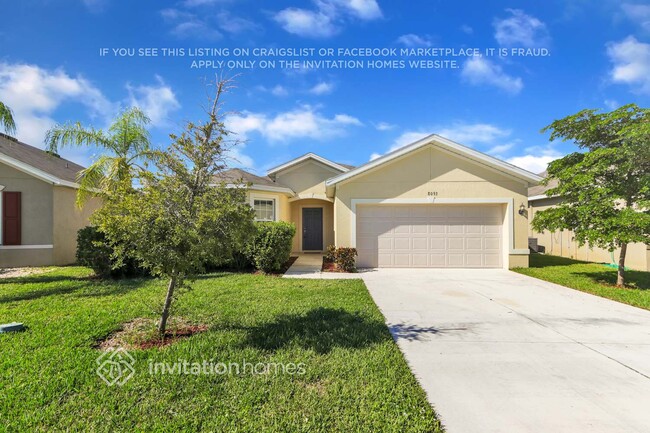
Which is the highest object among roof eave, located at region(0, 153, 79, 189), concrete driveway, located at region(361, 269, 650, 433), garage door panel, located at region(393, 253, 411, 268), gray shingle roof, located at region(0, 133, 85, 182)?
gray shingle roof, located at region(0, 133, 85, 182)

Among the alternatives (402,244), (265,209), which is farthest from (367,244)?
(265,209)

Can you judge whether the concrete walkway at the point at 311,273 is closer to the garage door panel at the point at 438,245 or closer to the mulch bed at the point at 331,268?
the mulch bed at the point at 331,268

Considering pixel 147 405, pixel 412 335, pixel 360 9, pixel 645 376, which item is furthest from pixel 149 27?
pixel 645 376

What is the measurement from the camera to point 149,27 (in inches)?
339

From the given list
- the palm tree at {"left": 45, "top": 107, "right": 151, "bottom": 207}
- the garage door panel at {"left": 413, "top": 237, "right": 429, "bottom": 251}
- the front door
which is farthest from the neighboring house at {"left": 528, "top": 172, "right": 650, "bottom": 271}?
the palm tree at {"left": 45, "top": 107, "right": 151, "bottom": 207}

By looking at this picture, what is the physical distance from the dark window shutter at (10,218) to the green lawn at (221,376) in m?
6.35

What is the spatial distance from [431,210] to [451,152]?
2.16 meters

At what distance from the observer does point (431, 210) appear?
36.3 ft

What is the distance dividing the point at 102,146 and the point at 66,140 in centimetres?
96

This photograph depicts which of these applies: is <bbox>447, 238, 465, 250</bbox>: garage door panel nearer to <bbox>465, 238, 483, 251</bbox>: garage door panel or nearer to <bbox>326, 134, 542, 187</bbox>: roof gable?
<bbox>465, 238, 483, 251</bbox>: garage door panel

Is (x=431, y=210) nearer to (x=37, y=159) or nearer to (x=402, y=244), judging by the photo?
(x=402, y=244)

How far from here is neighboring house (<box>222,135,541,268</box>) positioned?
35.4 ft

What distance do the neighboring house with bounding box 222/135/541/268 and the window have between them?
279 centimetres

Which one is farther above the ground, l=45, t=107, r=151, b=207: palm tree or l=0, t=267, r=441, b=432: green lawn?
l=45, t=107, r=151, b=207: palm tree
